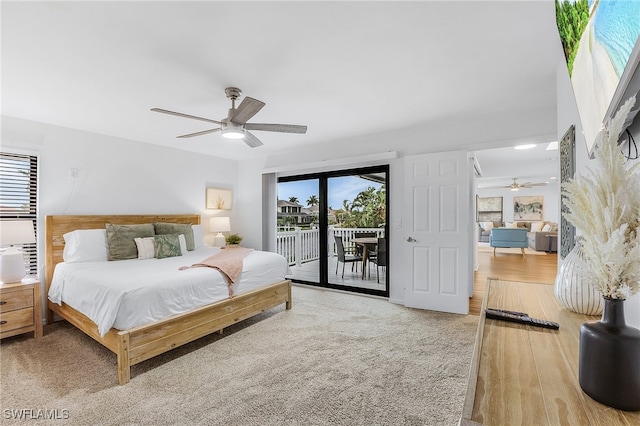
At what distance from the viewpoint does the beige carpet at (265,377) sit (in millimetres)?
1900

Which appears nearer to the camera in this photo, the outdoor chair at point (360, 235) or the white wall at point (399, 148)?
the white wall at point (399, 148)

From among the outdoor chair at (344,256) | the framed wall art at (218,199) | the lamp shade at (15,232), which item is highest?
the framed wall art at (218,199)

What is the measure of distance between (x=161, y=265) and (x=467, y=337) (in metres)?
3.28

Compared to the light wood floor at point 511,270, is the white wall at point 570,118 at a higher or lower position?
higher

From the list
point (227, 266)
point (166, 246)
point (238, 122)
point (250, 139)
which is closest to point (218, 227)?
point (166, 246)

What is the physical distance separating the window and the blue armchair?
9824 millimetres

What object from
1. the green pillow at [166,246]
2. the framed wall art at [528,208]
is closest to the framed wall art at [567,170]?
the green pillow at [166,246]

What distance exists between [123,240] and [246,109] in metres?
2.49

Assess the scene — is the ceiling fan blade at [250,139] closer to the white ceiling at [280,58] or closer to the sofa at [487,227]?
the white ceiling at [280,58]

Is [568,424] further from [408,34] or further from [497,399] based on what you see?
[408,34]

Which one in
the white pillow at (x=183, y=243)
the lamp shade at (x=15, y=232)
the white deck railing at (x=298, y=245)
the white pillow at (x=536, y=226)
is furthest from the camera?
the white pillow at (x=536, y=226)

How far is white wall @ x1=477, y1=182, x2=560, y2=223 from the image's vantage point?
33.7 feet

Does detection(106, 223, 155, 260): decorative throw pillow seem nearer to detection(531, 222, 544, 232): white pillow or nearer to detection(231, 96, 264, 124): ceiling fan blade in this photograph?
detection(231, 96, 264, 124): ceiling fan blade

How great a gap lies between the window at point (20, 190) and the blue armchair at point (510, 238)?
9824mm
